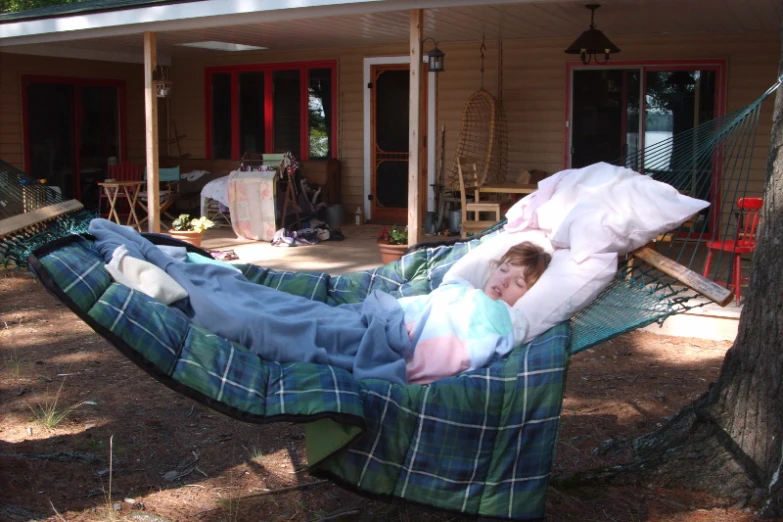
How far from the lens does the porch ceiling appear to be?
6758 mm

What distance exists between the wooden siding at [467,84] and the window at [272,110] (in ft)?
0.47

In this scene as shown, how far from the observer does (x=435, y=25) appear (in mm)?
8164

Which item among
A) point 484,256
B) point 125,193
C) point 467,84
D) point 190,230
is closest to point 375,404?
point 484,256

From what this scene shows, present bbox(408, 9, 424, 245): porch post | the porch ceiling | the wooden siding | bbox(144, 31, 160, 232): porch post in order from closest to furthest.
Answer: bbox(408, 9, 424, 245): porch post → the porch ceiling → bbox(144, 31, 160, 232): porch post → the wooden siding

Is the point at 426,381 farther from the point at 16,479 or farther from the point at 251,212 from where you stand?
the point at 251,212

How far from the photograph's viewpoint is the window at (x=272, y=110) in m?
10.8

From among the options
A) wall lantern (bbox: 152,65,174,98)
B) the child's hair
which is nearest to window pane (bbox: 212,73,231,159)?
wall lantern (bbox: 152,65,174,98)

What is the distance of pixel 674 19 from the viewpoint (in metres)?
7.45

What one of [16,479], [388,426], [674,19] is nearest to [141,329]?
[388,426]

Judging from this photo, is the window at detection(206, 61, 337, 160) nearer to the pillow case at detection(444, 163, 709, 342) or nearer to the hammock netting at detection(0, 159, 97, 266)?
the hammock netting at detection(0, 159, 97, 266)

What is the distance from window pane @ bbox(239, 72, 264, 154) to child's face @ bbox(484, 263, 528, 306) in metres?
8.27

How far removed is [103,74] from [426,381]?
1005 cm

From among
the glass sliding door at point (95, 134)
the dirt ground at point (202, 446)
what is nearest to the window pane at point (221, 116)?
the glass sliding door at point (95, 134)

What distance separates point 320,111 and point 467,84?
213cm
